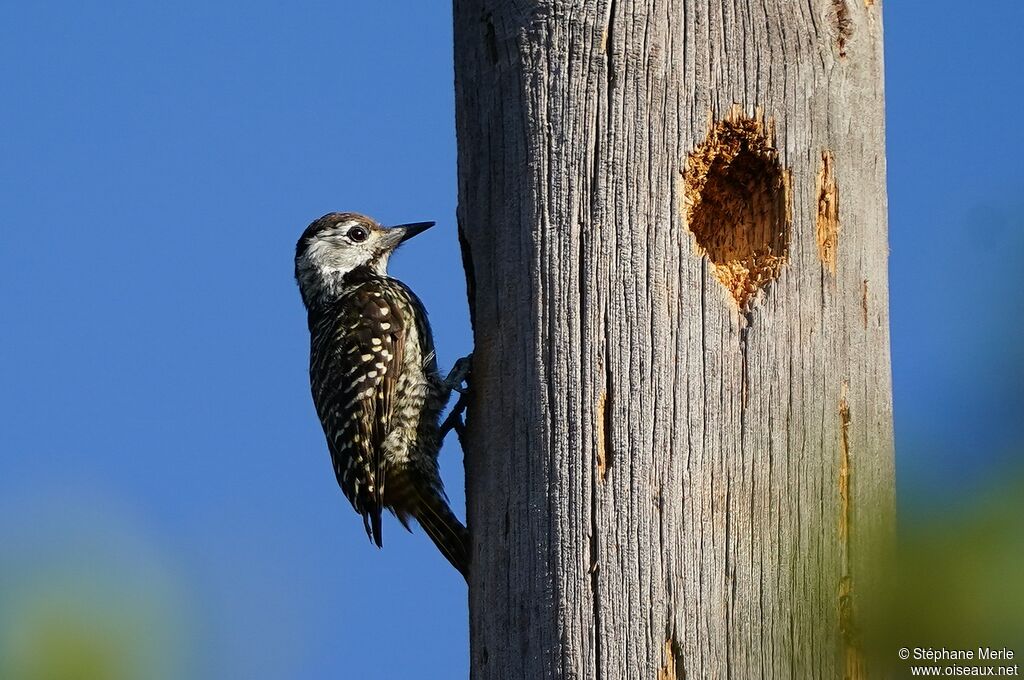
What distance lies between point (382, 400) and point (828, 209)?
2461 millimetres

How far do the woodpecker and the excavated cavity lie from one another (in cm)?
152

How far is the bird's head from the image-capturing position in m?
6.67

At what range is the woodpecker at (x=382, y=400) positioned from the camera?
562cm

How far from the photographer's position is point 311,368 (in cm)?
636

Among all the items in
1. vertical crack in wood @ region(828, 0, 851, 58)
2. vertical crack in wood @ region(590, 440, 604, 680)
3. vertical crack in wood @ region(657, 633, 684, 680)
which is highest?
vertical crack in wood @ region(828, 0, 851, 58)

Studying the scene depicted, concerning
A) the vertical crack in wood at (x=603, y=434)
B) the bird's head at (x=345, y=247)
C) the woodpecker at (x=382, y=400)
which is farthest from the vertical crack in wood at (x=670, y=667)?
the bird's head at (x=345, y=247)

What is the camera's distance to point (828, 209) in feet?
13.1

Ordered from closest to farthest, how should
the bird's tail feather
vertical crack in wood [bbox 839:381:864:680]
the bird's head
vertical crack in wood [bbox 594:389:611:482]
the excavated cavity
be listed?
1. vertical crack in wood [bbox 839:381:864:680]
2. vertical crack in wood [bbox 594:389:611:482]
3. the excavated cavity
4. the bird's tail feather
5. the bird's head

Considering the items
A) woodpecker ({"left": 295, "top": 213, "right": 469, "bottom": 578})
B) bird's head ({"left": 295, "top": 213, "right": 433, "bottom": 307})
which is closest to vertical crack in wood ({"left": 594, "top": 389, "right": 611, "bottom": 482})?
woodpecker ({"left": 295, "top": 213, "right": 469, "bottom": 578})

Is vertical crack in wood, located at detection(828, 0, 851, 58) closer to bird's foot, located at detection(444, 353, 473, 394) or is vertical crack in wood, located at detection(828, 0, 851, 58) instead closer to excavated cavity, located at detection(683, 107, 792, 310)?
excavated cavity, located at detection(683, 107, 792, 310)

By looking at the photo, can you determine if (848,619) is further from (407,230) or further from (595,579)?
(407,230)

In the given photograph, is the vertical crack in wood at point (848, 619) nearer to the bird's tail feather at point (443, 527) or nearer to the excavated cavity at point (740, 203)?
the excavated cavity at point (740, 203)

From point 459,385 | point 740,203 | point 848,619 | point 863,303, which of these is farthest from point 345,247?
point 848,619

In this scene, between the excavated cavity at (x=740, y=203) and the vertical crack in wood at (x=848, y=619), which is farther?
the excavated cavity at (x=740, y=203)
